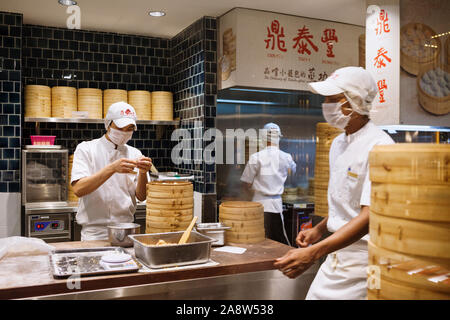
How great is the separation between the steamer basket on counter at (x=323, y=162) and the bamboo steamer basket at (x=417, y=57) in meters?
0.72

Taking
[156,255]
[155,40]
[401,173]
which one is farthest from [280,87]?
[401,173]

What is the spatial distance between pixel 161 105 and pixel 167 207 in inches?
97.0

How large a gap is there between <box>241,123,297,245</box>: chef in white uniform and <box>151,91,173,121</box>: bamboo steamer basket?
1570 millimetres

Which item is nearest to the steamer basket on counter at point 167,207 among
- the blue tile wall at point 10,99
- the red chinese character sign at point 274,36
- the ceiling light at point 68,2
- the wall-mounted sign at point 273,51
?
the wall-mounted sign at point 273,51

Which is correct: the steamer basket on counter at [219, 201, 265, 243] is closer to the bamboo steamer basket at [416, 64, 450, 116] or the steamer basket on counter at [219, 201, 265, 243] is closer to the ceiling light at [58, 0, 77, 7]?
the bamboo steamer basket at [416, 64, 450, 116]

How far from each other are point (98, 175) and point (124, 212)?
430 millimetres

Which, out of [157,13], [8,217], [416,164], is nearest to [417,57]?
[416,164]

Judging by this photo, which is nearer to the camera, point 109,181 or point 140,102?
point 109,181

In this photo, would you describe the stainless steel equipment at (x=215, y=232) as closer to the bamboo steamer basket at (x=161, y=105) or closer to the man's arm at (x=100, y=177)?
the man's arm at (x=100, y=177)

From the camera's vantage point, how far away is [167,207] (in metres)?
2.34

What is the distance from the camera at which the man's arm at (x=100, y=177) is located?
8.04 ft

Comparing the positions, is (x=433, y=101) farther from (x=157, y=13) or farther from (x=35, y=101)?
(x=35, y=101)

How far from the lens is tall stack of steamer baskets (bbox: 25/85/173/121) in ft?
13.5

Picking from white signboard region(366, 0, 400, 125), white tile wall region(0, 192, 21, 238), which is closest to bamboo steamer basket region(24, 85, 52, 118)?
white tile wall region(0, 192, 21, 238)
